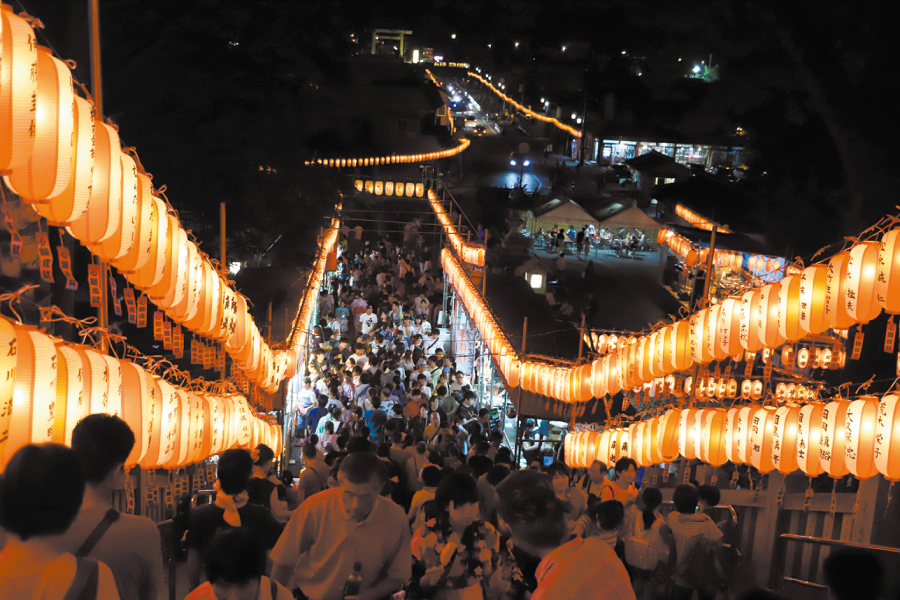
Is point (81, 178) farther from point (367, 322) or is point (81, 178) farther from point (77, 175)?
point (367, 322)

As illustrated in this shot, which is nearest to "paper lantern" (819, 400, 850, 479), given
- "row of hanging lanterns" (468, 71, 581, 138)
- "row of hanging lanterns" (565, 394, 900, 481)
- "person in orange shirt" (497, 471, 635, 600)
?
"row of hanging lanterns" (565, 394, 900, 481)

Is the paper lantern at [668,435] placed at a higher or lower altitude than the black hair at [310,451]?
higher

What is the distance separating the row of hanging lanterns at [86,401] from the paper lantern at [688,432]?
492 centimetres

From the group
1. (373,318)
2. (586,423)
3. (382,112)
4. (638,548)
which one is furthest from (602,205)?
(638,548)

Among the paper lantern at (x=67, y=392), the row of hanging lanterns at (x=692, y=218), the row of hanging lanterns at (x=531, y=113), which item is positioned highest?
the row of hanging lanterns at (x=531, y=113)

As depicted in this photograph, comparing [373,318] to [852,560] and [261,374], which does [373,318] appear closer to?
[261,374]

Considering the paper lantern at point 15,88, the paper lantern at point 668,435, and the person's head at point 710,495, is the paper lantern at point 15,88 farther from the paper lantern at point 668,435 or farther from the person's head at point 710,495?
the paper lantern at point 668,435

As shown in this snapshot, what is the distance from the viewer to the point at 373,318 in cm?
1552

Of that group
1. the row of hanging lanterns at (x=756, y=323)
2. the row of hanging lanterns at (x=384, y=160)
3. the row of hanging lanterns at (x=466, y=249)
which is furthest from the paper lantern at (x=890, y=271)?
the row of hanging lanterns at (x=384, y=160)

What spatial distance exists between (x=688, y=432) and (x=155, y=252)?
570 cm

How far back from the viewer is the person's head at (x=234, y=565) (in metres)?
2.27

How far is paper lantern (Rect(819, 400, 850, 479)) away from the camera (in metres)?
5.61

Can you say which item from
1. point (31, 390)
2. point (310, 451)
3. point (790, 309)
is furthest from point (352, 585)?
point (790, 309)

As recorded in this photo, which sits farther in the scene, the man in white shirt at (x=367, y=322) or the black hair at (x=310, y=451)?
the man in white shirt at (x=367, y=322)
